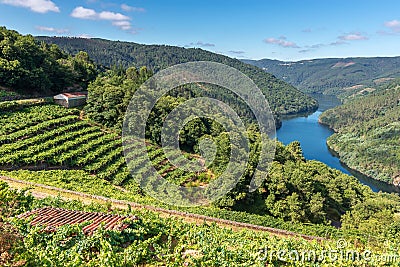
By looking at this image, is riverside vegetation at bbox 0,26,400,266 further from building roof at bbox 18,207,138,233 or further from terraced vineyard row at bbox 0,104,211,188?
building roof at bbox 18,207,138,233

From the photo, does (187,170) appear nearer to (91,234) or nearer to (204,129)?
(204,129)

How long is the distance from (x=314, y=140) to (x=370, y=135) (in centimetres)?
2148

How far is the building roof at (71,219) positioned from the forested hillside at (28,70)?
3076 centimetres

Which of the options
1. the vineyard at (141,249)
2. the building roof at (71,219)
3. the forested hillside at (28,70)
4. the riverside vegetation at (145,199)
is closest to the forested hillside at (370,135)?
the riverside vegetation at (145,199)

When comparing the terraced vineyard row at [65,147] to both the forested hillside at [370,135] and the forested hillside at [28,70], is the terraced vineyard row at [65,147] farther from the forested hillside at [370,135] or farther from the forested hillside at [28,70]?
the forested hillside at [370,135]

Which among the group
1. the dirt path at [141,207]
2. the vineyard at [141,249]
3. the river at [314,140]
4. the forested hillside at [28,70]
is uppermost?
the forested hillside at [28,70]

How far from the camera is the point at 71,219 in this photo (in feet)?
39.7

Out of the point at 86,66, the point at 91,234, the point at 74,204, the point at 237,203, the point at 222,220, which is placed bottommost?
the point at 237,203

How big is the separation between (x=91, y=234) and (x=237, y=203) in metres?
17.7

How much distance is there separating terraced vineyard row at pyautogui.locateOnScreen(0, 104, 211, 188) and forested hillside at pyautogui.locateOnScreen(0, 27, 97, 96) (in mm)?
5850

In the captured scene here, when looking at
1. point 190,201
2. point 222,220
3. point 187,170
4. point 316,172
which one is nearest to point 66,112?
point 187,170

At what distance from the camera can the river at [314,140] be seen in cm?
7689

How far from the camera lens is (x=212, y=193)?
26.5 meters

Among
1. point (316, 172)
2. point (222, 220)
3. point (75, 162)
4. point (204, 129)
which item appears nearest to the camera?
point (222, 220)
